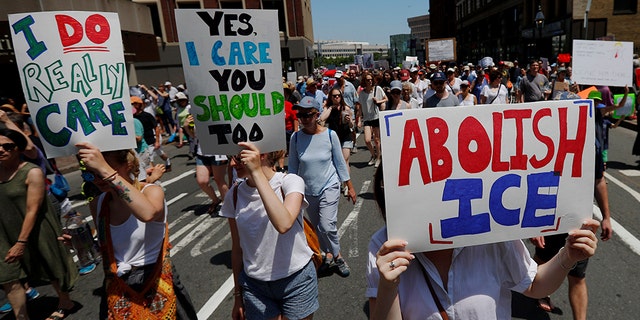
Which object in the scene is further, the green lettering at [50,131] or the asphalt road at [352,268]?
the asphalt road at [352,268]

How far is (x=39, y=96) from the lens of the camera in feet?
7.32

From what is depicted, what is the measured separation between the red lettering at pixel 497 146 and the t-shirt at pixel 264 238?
116 centimetres

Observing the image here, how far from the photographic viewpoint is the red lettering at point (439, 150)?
5.01 ft

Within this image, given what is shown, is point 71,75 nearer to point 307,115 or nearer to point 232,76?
point 232,76

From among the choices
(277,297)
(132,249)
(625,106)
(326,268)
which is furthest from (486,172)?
(625,106)

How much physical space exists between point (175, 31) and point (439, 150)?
39.7 metres

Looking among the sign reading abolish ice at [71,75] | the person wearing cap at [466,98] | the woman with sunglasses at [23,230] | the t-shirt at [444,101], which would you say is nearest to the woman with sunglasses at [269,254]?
the sign reading abolish ice at [71,75]

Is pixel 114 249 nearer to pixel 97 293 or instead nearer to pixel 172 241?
pixel 97 293

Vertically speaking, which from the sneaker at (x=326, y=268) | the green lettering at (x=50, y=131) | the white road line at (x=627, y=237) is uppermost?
the green lettering at (x=50, y=131)

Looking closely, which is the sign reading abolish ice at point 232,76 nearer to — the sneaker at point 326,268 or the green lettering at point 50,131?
the green lettering at point 50,131

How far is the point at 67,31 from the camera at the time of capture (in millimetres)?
2238

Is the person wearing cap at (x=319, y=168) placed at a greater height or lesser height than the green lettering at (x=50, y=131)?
lesser

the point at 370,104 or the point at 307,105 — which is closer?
the point at 307,105

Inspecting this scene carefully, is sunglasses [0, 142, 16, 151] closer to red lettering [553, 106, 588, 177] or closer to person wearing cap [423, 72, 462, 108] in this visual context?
red lettering [553, 106, 588, 177]
